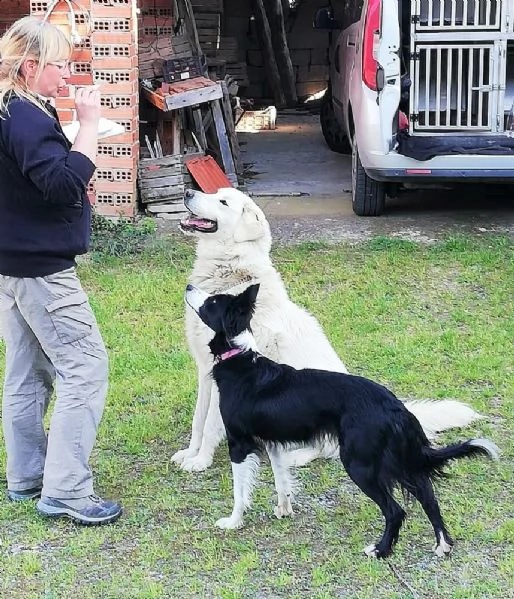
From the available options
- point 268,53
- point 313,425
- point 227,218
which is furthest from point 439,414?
point 268,53

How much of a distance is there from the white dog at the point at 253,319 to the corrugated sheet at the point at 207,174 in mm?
4136

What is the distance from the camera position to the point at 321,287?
6.57 metres

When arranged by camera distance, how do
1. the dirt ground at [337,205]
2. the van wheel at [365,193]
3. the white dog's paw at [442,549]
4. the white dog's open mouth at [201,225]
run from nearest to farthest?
the white dog's paw at [442,549] < the white dog's open mouth at [201,225] < the dirt ground at [337,205] < the van wheel at [365,193]

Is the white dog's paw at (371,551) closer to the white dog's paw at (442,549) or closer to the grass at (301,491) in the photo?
the grass at (301,491)

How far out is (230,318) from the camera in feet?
11.6

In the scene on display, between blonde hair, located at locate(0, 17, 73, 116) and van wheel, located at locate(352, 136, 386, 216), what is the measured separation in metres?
5.06

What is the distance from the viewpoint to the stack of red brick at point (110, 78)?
762cm

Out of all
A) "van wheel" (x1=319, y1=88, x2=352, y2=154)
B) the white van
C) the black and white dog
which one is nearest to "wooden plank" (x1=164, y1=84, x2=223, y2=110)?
the white van

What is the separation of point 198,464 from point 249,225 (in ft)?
3.64

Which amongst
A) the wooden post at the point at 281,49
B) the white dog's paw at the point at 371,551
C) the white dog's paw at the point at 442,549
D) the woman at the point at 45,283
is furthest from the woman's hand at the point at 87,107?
the wooden post at the point at 281,49

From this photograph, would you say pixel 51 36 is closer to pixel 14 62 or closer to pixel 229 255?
pixel 14 62

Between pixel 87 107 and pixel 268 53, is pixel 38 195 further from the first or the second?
pixel 268 53

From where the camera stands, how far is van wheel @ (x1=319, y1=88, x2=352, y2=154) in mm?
11593

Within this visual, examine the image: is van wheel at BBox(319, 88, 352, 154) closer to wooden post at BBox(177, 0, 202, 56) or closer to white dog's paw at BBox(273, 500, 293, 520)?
wooden post at BBox(177, 0, 202, 56)
